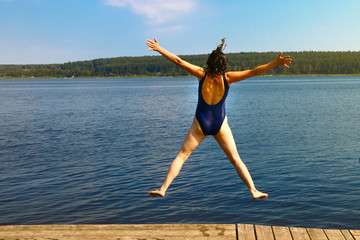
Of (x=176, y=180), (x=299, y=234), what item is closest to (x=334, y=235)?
(x=299, y=234)

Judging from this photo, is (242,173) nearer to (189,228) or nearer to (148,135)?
(189,228)

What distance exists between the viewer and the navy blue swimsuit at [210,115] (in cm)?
593

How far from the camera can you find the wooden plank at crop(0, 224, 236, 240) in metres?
6.99

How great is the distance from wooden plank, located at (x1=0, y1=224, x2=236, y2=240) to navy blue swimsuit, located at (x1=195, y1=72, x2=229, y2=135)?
6.77 feet

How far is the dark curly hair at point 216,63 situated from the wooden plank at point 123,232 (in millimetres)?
2857

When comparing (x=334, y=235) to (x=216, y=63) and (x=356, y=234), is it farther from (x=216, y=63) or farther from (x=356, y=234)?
(x=216, y=63)

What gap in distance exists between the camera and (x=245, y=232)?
7.09m

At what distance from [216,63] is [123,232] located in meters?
3.50

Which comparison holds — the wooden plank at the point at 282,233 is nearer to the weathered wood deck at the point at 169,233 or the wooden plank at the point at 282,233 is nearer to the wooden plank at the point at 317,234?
the weathered wood deck at the point at 169,233

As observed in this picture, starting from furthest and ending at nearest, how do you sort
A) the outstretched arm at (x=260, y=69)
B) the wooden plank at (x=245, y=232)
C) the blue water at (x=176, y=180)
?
1. the blue water at (x=176, y=180)
2. the wooden plank at (x=245, y=232)
3. the outstretched arm at (x=260, y=69)

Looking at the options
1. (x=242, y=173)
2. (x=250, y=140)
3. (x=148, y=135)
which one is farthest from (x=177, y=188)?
(x=148, y=135)

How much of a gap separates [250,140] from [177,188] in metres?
14.1

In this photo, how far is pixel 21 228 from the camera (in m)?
7.61

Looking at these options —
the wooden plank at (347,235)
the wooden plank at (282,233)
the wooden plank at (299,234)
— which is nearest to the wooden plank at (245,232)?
the wooden plank at (282,233)
